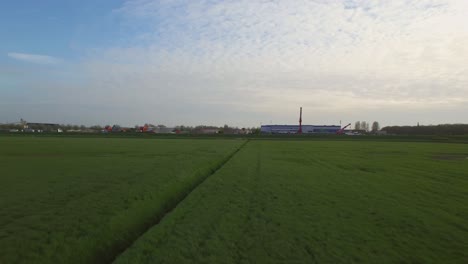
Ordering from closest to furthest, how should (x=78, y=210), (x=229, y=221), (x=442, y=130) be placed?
(x=229, y=221)
(x=78, y=210)
(x=442, y=130)

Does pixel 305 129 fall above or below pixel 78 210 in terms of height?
above

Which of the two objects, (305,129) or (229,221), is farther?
(305,129)

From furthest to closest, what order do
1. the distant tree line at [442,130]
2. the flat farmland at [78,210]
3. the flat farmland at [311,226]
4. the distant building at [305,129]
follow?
the distant building at [305,129]
the distant tree line at [442,130]
the flat farmland at [78,210]
the flat farmland at [311,226]

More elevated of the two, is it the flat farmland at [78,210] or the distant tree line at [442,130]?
Answer: the distant tree line at [442,130]

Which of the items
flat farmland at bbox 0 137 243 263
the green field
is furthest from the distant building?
the green field

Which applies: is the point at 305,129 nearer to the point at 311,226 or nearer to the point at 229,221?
the point at 311,226

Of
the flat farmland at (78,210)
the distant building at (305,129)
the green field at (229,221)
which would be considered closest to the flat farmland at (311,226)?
the green field at (229,221)

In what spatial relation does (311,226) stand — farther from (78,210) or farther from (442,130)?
(442,130)

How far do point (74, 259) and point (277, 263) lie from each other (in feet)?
13.7

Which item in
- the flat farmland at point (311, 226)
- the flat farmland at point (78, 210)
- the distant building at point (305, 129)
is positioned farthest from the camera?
the distant building at point (305, 129)

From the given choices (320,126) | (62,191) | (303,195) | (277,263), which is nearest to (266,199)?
(303,195)

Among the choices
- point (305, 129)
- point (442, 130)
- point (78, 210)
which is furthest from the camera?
point (305, 129)

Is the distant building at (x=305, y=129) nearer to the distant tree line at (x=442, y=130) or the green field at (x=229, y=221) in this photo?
the distant tree line at (x=442, y=130)

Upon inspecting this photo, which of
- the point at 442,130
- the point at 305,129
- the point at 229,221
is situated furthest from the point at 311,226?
the point at 305,129
